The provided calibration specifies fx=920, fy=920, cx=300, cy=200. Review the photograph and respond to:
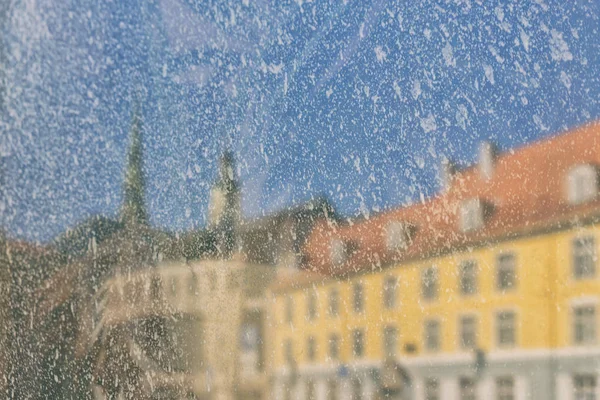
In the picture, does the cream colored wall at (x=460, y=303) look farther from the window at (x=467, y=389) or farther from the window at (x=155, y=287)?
the window at (x=155, y=287)

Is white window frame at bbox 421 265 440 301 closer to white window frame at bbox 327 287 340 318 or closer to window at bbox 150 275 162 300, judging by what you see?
white window frame at bbox 327 287 340 318

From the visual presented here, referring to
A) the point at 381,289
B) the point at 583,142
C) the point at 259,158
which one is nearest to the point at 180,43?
the point at 259,158

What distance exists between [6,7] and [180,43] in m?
0.52

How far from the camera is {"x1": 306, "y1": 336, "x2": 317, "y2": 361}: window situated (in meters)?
1.05

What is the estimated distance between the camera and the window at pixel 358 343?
3.30ft

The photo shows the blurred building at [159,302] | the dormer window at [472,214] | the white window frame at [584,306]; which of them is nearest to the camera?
the white window frame at [584,306]

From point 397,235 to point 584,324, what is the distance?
0.79 feet

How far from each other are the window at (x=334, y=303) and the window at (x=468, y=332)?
0.17 metres

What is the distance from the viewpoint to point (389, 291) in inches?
38.9

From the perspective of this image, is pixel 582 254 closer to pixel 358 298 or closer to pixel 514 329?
pixel 514 329

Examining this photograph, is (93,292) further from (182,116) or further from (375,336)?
(375,336)

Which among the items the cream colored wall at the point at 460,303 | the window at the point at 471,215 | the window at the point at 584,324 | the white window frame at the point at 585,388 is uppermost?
the window at the point at 471,215

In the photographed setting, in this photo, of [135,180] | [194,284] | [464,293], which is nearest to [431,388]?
[464,293]

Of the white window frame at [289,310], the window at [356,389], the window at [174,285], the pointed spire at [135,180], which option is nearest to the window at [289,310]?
the white window frame at [289,310]
